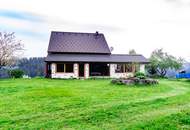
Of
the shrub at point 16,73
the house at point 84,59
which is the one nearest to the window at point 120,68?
the house at point 84,59

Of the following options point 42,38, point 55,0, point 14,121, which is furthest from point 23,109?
point 42,38

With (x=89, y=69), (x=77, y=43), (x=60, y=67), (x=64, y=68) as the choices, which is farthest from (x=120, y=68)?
(x=60, y=67)

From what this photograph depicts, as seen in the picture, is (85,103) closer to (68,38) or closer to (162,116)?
(162,116)

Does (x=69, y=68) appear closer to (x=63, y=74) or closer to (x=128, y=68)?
(x=63, y=74)

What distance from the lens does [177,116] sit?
10828 mm

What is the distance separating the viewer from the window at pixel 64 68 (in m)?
38.1

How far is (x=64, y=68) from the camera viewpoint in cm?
3806

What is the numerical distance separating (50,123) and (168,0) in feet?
53.8

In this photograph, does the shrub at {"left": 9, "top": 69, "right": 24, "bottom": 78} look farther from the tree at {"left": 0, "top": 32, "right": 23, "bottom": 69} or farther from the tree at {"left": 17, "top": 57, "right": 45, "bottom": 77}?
the tree at {"left": 17, "top": 57, "right": 45, "bottom": 77}

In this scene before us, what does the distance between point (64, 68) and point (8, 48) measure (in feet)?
29.4

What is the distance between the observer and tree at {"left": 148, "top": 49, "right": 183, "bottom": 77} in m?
44.6

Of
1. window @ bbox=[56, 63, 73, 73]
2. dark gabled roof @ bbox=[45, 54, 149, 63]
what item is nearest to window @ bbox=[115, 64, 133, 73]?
dark gabled roof @ bbox=[45, 54, 149, 63]

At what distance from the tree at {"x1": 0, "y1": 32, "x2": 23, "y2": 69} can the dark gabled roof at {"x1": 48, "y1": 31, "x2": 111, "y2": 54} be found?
17.1 ft

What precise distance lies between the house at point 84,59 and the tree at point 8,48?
5.02m
